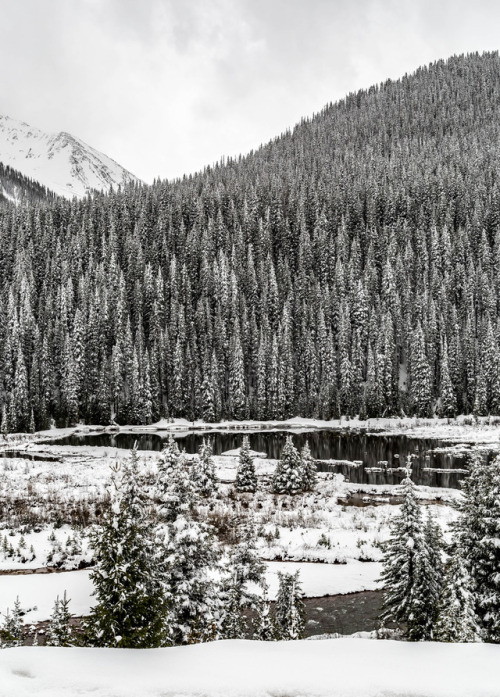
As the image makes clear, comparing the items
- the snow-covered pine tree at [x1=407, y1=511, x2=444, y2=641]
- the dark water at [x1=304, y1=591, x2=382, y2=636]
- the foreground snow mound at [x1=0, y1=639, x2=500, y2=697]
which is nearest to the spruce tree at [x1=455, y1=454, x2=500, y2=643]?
the snow-covered pine tree at [x1=407, y1=511, x2=444, y2=641]

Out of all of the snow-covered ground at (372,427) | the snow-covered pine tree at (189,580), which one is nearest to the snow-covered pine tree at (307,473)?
the snow-covered pine tree at (189,580)

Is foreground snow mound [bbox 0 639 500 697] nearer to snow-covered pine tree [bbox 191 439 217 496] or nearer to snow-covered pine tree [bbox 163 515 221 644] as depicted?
snow-covered pine tree [bbox 163 515 221 644]

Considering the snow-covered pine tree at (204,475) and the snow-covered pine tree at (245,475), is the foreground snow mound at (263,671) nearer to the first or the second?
the snow-covered pine tree at (204,475)

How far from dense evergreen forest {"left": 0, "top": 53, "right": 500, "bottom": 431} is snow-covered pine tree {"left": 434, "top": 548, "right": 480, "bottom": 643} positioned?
7498 cm

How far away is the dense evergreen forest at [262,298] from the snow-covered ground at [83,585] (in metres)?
66.9

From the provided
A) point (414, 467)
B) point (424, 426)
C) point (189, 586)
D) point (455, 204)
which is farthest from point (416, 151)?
point (189, 586)

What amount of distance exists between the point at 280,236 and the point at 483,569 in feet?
429

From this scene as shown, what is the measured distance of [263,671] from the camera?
12.5 ft

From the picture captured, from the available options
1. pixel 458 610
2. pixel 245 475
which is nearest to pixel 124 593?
pixel 458 610

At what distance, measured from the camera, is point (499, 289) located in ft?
342

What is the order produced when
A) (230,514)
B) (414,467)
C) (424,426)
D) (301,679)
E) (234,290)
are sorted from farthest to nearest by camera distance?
(234,290)
(424,426)
(414,467)
(230,514)
(301,679)

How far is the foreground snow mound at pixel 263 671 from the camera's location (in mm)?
3584

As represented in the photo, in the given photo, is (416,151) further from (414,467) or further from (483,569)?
(483,569)

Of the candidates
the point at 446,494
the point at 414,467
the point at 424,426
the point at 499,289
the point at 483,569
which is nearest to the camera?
the point at 483,569
